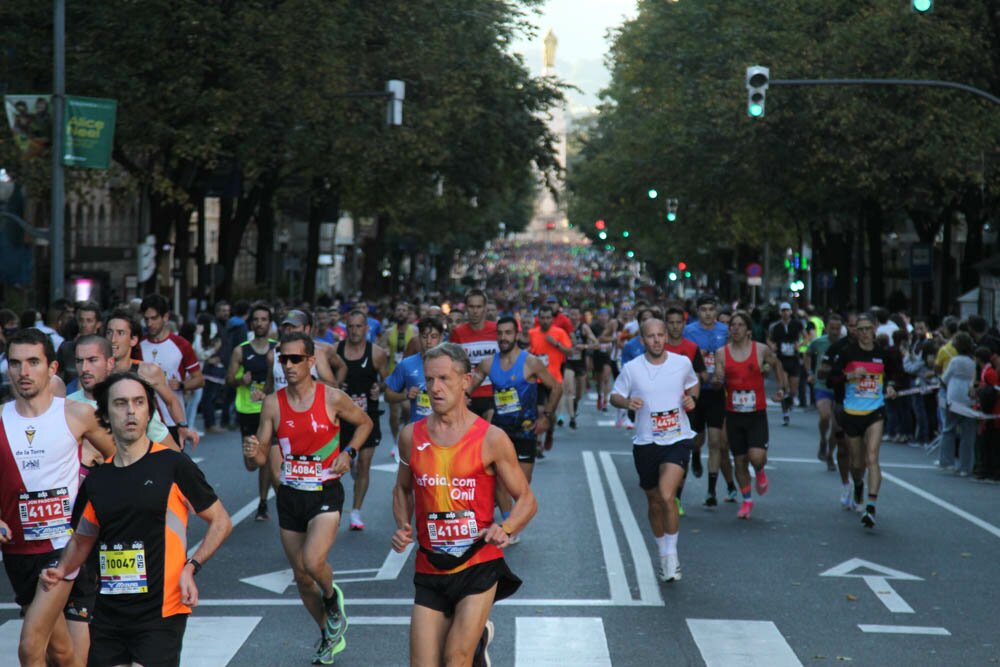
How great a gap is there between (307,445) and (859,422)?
703 cm

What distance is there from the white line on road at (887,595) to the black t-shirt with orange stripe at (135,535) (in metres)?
5.80

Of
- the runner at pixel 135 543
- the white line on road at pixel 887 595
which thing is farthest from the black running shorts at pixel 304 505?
the white line on road at pixel 887 595

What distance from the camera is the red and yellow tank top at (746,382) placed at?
608 inches

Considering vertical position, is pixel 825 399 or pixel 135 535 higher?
pixel 135 535

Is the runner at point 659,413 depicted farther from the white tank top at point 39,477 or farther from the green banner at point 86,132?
the green banner at point 86,132

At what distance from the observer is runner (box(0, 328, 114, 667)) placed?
757 centimetres

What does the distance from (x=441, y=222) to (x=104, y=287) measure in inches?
652

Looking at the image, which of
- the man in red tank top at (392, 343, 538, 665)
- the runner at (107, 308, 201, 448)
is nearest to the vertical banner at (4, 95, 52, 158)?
the runner at (107, 308, 201, 448)

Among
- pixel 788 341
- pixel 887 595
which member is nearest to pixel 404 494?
pixel 887 595

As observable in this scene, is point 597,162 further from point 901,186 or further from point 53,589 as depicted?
point 53,589

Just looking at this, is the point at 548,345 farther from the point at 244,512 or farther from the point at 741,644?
the point at 741,644

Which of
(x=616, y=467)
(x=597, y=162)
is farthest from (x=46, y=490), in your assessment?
(x=597, y=162)

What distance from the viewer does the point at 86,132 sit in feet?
82.0

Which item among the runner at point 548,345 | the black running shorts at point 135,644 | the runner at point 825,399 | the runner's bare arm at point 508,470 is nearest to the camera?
the black running shorts at point 135,644
